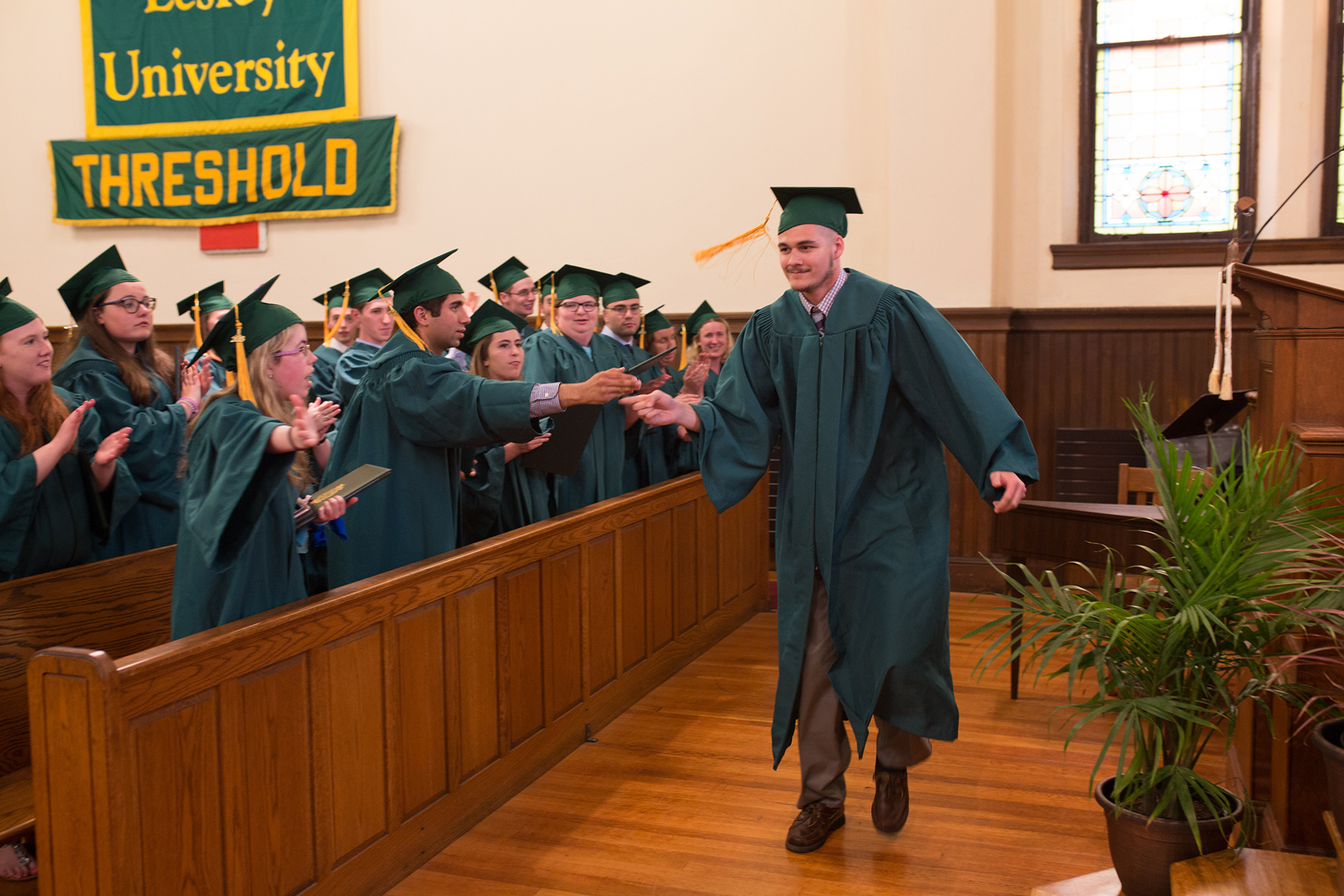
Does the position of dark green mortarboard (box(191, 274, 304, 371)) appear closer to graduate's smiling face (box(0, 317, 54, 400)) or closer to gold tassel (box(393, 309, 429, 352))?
gold tassel (box(393, 309, 429, 352))

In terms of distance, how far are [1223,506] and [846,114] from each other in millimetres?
5629

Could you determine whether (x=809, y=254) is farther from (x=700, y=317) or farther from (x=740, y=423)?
(x=700, y=317)

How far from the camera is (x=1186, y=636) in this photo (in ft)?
7.98

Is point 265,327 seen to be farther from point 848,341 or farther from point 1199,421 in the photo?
point 1199,421

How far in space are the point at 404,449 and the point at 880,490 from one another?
5.00 ft

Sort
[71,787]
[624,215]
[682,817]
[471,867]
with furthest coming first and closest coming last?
[624,215] < [682,817] < [471,867] < [71,787]

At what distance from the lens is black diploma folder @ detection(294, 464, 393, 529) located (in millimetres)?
2859

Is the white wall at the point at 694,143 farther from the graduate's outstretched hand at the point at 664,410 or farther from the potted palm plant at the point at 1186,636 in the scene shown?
the potted palm plant at the point at 1186,636

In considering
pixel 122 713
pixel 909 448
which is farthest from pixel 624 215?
pixel 122 713

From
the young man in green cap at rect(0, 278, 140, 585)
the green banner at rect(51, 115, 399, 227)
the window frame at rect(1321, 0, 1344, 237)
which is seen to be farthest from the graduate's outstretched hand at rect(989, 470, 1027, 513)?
the green banner at rect(51, 115, 399, 227)

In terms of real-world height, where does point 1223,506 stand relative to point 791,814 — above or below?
above

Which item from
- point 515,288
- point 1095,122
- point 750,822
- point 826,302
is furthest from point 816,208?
point 1095,122

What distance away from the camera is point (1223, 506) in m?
2.39

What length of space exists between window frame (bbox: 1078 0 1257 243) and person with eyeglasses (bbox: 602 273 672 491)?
3.22 metres
